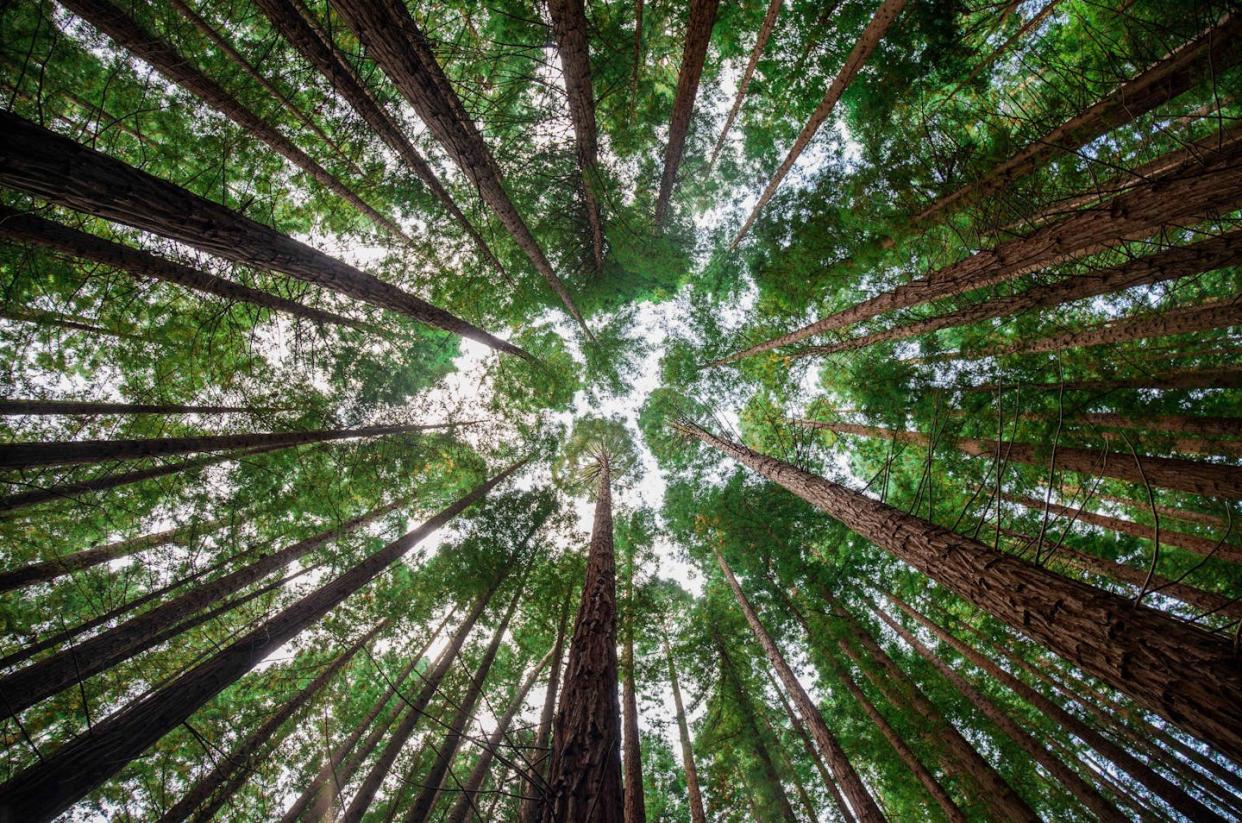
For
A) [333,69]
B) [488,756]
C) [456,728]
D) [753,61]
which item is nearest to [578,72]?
[333,69]

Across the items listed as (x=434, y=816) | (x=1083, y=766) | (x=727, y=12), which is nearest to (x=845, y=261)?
(x=727, y=12)

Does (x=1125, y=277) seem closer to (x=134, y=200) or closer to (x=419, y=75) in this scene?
(x=419, y=75)

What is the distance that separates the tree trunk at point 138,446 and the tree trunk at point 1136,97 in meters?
12.0

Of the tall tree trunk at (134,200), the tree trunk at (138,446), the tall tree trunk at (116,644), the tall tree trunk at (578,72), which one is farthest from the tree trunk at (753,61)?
the tall tree trunk at (116,644)

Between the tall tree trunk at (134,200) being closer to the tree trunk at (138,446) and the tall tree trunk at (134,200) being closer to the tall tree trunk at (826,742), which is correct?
the tree trunk at (138,446)

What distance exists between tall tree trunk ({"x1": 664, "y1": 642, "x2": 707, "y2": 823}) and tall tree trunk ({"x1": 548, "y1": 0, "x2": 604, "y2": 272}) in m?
10.8

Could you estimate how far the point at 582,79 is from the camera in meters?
5.38

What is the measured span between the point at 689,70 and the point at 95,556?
15204mm

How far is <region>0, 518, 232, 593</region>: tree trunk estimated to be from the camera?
7727 mm

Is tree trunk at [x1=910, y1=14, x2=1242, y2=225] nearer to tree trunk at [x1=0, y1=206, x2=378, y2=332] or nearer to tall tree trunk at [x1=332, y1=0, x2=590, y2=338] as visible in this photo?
tall tree trunk at [x1=332, y1=0, x2=590, y2=338]

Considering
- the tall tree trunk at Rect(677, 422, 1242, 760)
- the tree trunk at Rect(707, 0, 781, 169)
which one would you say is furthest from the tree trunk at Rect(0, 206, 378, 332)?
the tree trunk at Rect(707, 0, 781, 169)

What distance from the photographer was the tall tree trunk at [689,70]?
532 centimetres

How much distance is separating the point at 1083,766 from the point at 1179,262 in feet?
37.2

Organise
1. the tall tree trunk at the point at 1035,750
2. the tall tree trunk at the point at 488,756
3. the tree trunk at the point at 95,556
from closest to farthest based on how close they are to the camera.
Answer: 1. the tall tree trunk at the point at 1035,750
2. the tree trunk at the point at 95,556
3. the tall tree trunk at the point at 488,756
